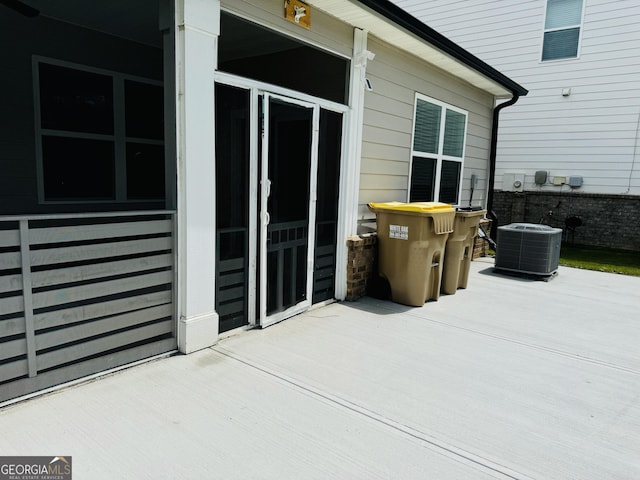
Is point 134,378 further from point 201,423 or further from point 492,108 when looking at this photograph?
point 492,108

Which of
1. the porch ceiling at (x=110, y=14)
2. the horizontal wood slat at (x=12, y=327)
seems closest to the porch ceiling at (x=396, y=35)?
the porch ceiling at (x=110, y=14)

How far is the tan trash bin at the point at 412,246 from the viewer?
445cm

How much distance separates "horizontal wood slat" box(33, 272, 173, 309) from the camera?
2.41 metres

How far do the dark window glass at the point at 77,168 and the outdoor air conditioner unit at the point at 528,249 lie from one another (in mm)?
5453

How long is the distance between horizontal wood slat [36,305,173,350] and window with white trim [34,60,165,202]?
2406 mm

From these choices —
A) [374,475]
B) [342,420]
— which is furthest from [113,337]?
[374,475]

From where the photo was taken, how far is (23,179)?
425 cm

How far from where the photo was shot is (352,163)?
454cm

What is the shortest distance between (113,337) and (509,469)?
2407 mm

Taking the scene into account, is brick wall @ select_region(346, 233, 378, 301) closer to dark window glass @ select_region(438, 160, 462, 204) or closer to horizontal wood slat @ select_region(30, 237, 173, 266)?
dark window glass @ select_region(438, 160, 462, 204)

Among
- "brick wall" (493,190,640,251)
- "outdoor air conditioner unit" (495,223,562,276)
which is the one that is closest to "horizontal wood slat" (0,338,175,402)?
"outdoor air conditioner unit" (495,223,562,276)

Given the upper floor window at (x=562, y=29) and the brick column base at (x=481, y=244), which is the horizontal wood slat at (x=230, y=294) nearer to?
the brick column base at (x=481, y=244)

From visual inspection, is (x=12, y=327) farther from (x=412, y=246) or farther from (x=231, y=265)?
(x=412, y=246)

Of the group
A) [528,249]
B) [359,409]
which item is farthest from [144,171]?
[528,249]
